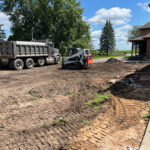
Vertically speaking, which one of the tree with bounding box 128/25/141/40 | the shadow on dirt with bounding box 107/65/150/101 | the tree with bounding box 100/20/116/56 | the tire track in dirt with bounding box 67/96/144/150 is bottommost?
the tire track in dirt with bounding box 67/96/144/150

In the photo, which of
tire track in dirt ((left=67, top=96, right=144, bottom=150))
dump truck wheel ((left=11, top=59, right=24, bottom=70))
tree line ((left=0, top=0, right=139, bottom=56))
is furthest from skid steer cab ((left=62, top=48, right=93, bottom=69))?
tree line ((left=0, top=0, right=139, bottom=56))

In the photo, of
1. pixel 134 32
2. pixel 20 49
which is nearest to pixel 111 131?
pixel 20 49

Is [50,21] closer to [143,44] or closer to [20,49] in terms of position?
[143,44]

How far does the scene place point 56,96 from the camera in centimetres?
689

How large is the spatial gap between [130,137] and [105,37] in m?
54.6

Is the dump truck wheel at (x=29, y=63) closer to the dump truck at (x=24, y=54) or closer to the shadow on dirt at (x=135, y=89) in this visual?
the dump truck at (x=24, y=54)

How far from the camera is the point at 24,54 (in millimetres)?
15812

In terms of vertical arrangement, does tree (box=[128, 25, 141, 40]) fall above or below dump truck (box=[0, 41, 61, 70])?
above

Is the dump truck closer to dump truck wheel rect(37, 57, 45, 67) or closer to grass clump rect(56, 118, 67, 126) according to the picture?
dump truck wheel rect(37, 57, 45, 67)

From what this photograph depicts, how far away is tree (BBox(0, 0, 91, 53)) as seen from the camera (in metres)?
34.6

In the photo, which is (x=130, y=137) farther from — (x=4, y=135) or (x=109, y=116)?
(x=4, y=135)

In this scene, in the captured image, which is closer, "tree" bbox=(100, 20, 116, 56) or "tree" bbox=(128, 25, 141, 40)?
"tree" bbox=(100, 20, 116, 56)

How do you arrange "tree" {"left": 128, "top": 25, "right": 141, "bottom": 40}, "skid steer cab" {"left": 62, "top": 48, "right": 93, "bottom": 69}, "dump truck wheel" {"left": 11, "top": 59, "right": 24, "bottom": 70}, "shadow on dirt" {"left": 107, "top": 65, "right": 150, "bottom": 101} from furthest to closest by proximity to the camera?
"tree" {"left": 128, "top": 25, "right": 141, "bottom": 40} → "dump truck wheel" {"left": 11, "top": 59, "right": 24, "bottom": 70} → "skid steer cab" {"left": 62, "top": 48, "right": 93, "bottom": 69} → "shadow on dirt" {"left": 107, "top": 65, "right": 150, "bottom": 101}

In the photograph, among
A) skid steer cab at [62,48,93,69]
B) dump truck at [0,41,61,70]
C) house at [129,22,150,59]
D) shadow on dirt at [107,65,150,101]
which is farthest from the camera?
house at [129,22,150,59]
